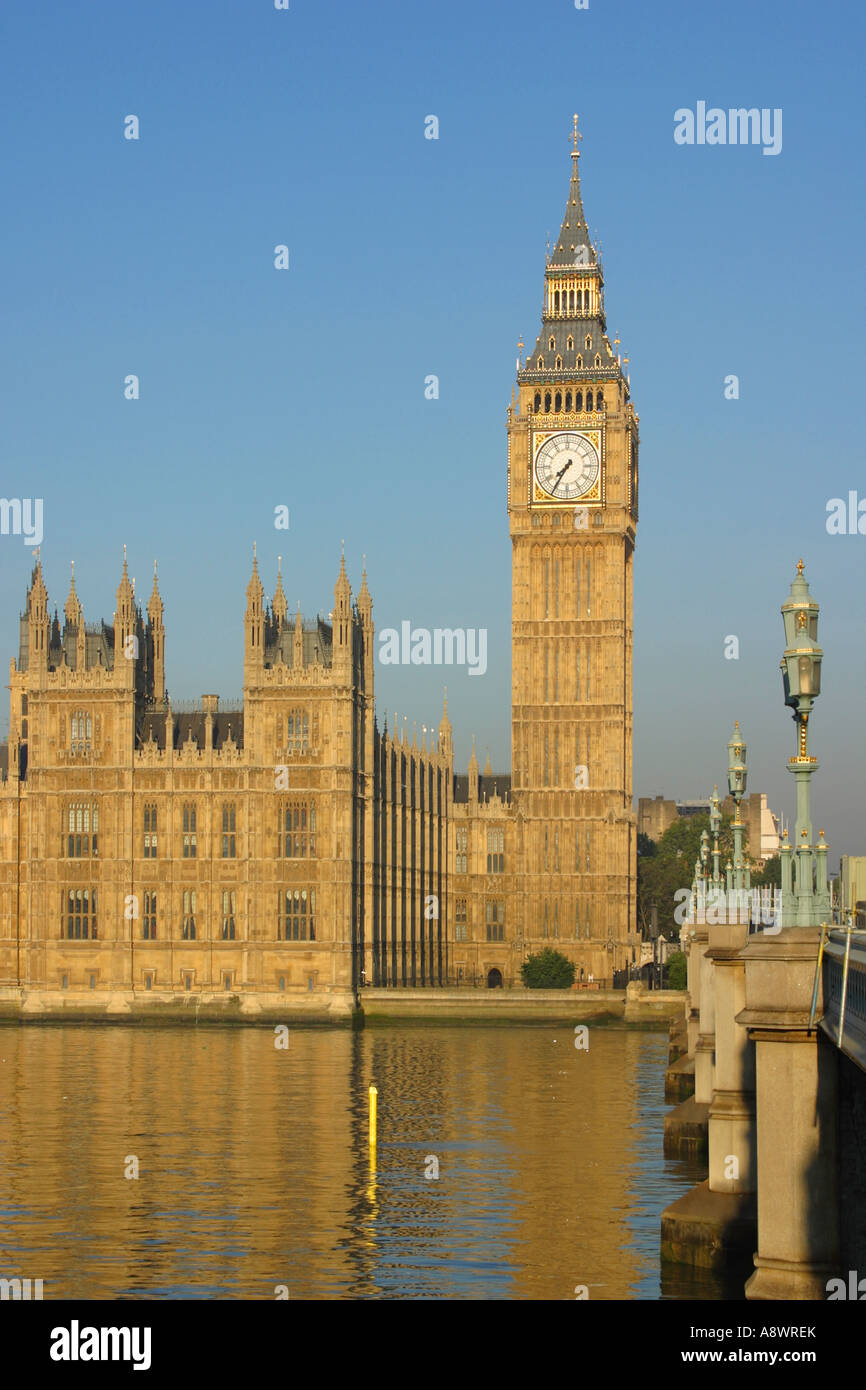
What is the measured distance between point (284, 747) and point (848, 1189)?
268ft

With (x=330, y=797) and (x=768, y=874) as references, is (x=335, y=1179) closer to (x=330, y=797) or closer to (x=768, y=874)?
(x=330, y=797)

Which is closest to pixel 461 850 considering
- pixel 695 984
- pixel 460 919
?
pixel 460 919

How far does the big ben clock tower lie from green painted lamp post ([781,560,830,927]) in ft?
319

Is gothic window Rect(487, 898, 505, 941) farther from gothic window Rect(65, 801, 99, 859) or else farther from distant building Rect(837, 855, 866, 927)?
distant building Rect(837, 855, 866, 927)

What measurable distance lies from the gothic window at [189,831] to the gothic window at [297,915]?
5322 mm

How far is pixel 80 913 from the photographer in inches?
4176

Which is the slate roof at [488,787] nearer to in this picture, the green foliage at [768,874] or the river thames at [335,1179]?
the green foliage at [768,874]

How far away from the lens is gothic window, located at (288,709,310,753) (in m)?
103

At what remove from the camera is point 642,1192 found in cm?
4059

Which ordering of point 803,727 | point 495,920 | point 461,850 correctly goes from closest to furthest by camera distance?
point 803,727 → point 495,920 → point 461,850

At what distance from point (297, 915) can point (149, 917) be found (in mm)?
7705

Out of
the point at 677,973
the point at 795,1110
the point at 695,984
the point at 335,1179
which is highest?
the point at 795,1110
